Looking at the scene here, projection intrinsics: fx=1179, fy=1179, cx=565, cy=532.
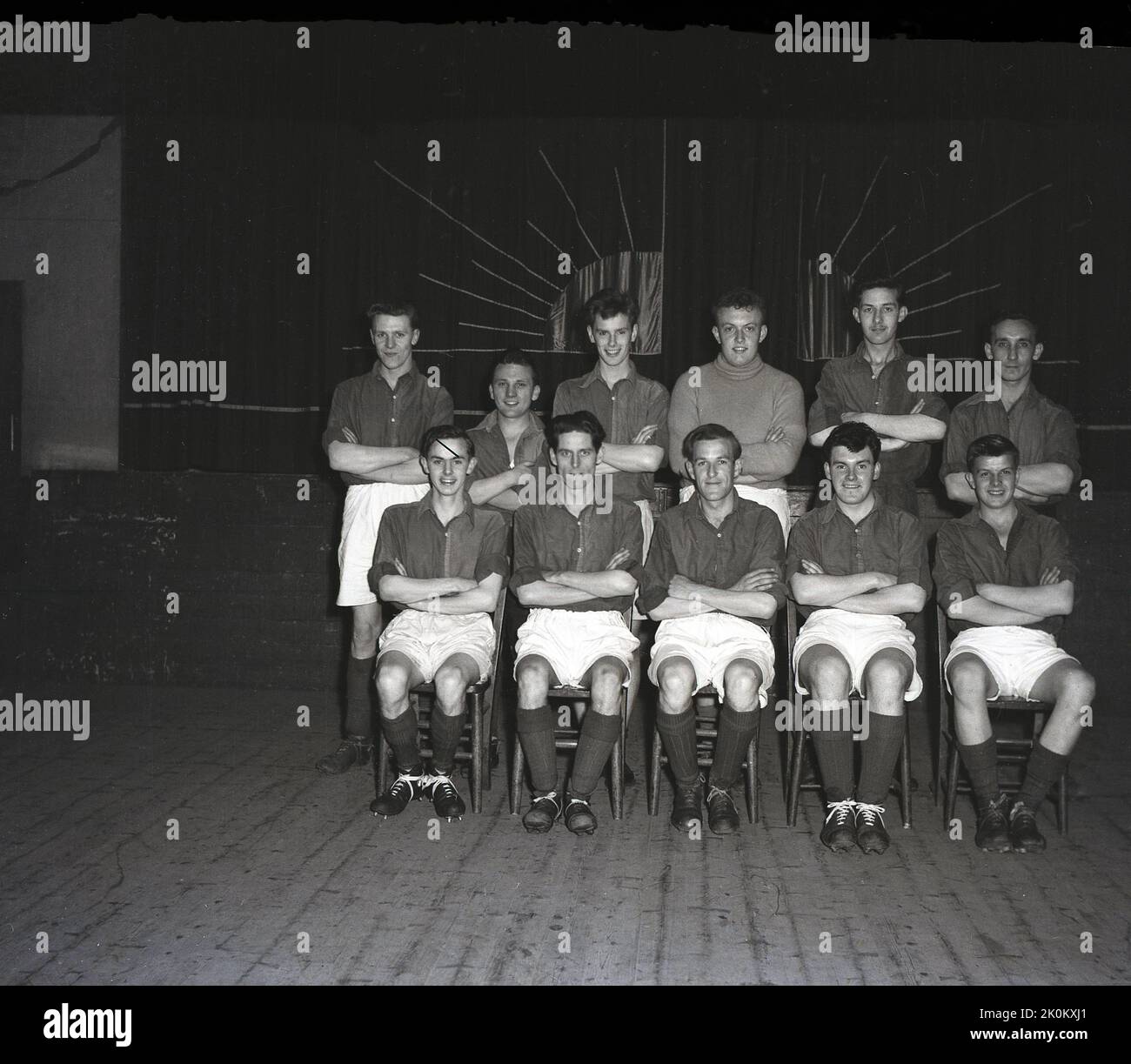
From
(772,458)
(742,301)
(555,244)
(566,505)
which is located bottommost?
(566,505)

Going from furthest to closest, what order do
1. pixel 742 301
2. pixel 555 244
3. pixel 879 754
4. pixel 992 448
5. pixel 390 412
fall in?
pixel 555 244, pixel 390 412, pixel 742 301, pixel 992 448, pixel 879 754

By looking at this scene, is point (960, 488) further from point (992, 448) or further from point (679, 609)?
point (679, 609)

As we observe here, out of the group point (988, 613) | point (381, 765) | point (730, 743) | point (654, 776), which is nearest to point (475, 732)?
point (381, 765)

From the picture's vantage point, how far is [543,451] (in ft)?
14.1

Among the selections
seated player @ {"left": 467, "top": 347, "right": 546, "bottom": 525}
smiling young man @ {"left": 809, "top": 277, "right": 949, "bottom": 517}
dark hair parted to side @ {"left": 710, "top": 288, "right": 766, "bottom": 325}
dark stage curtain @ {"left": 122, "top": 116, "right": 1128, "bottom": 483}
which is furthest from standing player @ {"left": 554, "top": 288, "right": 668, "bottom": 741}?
dark stage curtain @ {"left": 122, "top": 116, "right": 1128, "bottom": 483}

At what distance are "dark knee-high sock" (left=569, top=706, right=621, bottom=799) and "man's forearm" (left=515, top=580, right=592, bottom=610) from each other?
1.18 ft

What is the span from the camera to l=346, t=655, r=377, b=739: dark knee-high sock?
14.7 feet

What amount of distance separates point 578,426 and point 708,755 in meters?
1.19

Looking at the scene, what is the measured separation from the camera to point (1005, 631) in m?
3.79

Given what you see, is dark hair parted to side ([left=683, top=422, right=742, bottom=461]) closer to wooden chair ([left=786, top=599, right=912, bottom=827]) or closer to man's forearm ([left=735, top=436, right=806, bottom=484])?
man's forearm ([left=735, top=436, right=806, bottom=484])

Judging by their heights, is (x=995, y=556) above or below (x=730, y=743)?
above

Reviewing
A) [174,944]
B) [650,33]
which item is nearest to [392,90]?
[650,33]

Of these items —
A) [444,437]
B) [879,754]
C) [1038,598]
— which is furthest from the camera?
[444,437]

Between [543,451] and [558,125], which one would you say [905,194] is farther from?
[543,451]
